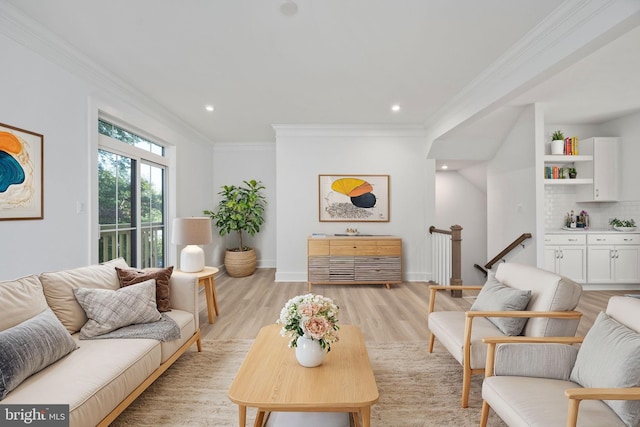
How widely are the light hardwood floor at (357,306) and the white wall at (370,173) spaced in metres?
0.69

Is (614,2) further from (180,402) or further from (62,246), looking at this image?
(62,246)

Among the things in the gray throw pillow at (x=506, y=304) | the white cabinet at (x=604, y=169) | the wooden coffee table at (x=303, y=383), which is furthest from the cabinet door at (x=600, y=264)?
the wooden coffee table at (x=303, y=383)

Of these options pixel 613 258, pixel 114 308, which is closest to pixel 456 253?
pixel 613 258

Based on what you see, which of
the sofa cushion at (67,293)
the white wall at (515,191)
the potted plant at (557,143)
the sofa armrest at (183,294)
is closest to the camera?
the sofa cushion at (67,293)

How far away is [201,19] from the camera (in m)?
2.35

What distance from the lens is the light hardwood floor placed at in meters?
3.25

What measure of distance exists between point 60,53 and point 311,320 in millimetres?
3023

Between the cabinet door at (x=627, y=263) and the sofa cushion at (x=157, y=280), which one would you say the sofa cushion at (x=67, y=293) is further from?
the cabinet door at (x=627, y=263)

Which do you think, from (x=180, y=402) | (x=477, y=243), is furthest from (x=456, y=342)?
(x=477, y=243)

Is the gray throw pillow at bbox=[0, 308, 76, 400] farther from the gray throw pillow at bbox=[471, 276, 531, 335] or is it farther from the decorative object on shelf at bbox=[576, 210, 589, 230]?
the decorative object on shelf at bbox=[576, 210, 589, 230]

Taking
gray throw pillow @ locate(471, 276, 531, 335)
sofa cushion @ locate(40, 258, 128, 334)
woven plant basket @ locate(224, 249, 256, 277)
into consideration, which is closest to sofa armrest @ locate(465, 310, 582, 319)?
gray throw pillow @ locate(471, 276, 531, 335)

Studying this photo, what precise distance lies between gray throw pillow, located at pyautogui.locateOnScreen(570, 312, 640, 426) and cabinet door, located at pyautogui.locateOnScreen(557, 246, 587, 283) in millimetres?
3794

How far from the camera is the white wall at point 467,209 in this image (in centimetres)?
725

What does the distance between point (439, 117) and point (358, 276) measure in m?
2.74
